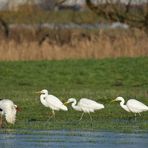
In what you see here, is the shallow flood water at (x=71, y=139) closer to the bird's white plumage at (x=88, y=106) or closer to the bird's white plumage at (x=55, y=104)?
the bird's white plumage at (x=88, y=106)

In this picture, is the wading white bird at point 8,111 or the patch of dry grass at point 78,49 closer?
the wading white bird at point 8,111

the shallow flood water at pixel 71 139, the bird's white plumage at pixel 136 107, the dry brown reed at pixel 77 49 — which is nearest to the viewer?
the shallow flood water at pixel 71 139

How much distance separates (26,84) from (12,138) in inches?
455

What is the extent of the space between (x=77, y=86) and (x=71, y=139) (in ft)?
37.1

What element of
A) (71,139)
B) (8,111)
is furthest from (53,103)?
(71,139)

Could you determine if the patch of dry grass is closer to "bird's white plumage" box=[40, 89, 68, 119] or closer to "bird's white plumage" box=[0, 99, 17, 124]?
"bird's white plumage" box=[40, 89, 68, 119]

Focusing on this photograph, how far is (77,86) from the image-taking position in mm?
26984

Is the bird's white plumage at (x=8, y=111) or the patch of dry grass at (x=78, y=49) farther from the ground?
the patch of dry grass at (x=78, y=49)

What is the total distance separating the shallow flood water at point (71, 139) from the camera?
590 inches

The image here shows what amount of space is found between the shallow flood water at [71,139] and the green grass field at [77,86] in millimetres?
749

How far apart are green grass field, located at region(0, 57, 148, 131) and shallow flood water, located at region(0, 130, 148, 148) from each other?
0.75 meters

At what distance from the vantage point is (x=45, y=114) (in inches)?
790

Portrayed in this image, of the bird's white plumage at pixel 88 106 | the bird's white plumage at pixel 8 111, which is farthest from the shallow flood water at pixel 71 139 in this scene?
the bird's white plumage at pixel 88 106

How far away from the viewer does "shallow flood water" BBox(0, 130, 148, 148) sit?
1498 centimetres
